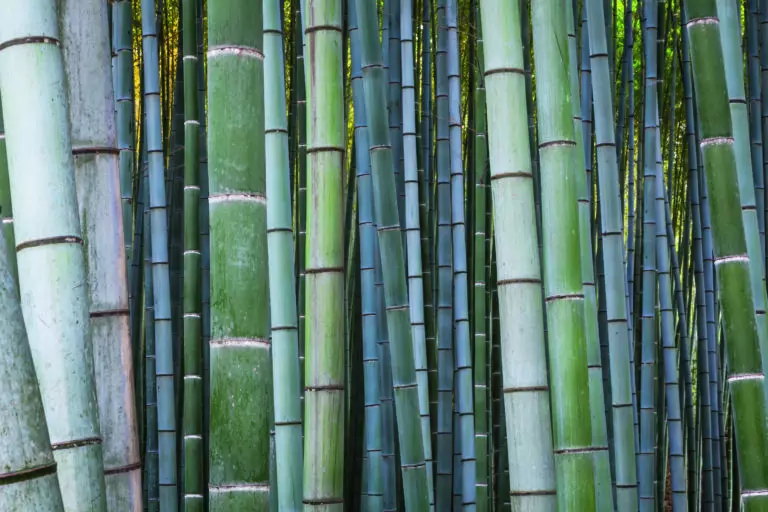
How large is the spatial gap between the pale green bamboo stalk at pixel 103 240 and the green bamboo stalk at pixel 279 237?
18.0 inches

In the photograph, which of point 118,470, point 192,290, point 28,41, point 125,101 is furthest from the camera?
point 125,101

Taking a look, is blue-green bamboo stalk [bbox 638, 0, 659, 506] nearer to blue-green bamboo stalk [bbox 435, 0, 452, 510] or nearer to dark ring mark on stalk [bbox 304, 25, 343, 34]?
blue-green bamboo stalk [bbox 435, 0, 452, 510]

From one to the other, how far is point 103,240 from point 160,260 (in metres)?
1.66

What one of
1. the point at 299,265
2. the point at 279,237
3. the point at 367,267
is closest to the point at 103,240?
the point at 279,237

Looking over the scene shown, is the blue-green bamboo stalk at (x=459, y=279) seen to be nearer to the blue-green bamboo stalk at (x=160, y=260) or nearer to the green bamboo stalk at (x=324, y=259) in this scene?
the blue-green bamboo stalk at (x=160, y=260)

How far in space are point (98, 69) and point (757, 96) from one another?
3.22 meters

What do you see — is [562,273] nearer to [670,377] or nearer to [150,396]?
[670,377]

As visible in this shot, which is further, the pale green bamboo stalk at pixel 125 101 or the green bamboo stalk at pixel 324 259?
the pale green bamboo stalk at pixel 125 101

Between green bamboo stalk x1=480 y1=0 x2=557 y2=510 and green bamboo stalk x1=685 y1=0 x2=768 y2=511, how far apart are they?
1.33 ft

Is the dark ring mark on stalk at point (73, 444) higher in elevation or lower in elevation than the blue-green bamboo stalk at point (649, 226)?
lower

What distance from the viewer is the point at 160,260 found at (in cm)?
279

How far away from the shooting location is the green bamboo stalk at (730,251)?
1472 mm

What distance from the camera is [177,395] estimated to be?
363cm

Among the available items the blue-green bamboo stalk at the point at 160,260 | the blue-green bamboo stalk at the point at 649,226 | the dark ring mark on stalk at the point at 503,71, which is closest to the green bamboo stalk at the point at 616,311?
the blue-green bamboo stalk at the point at 649,226
